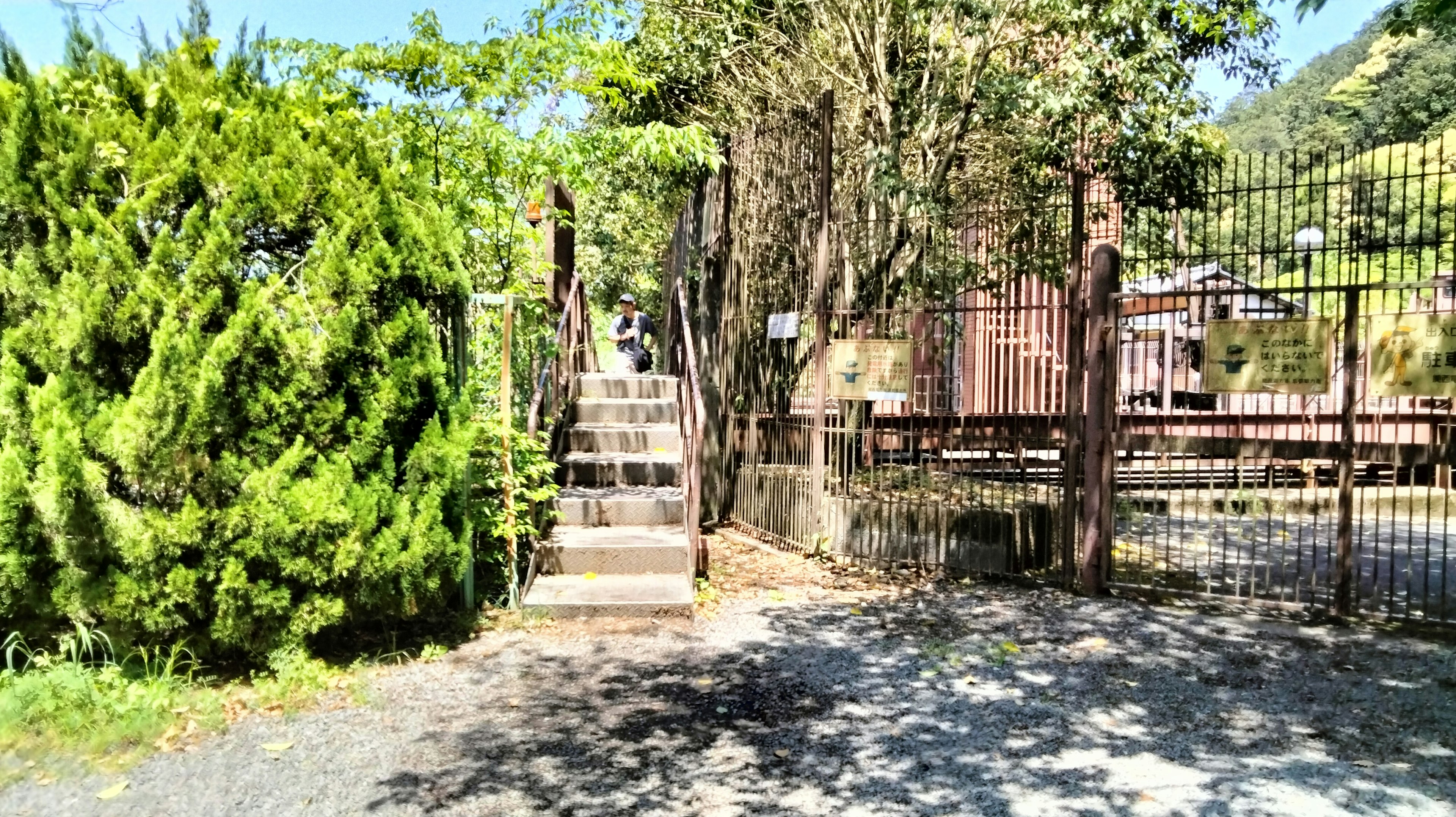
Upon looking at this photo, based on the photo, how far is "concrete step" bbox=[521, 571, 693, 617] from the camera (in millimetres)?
6160

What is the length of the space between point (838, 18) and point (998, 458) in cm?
539

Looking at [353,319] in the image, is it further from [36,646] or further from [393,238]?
[36,646]

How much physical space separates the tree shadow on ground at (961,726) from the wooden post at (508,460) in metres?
0.83

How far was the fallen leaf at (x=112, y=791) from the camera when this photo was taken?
3.63m

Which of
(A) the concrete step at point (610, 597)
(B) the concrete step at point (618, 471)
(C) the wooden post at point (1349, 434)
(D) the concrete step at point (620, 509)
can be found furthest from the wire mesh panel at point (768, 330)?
(C) the wooden post at point (1349, 434)

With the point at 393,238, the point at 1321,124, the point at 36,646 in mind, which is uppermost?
the point at 1321,124

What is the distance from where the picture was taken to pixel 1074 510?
22.9 feet

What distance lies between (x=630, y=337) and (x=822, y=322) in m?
4.79

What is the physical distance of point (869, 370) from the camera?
311 inches

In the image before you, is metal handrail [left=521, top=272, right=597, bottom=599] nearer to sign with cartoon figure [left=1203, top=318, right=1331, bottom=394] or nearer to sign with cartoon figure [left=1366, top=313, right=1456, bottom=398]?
sign with cartoon figure [left=1203, top=318, right=1331, bottom=394]

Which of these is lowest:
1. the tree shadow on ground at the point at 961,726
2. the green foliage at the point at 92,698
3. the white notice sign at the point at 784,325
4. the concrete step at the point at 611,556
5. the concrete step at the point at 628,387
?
the tree shadow on ground at the point at 961,726

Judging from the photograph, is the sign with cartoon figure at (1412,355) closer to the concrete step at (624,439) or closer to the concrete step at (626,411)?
the concrete step at (624,439)

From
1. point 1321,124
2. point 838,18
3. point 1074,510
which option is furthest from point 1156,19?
point 1321,124

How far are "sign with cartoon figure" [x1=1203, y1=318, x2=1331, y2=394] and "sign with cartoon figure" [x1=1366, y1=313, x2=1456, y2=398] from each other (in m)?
0.26
